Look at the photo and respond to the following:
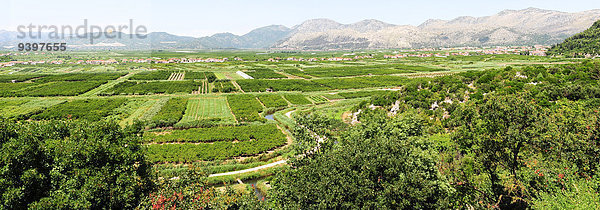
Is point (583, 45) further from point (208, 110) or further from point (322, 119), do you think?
point (208, 110)

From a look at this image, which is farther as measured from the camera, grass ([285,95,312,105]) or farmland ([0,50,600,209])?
grass ([285,95,312,105])

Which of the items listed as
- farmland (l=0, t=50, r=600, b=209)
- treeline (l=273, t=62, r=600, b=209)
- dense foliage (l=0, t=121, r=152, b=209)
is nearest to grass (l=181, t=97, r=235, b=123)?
farmland (l=0, t=50, r=600, b=209)

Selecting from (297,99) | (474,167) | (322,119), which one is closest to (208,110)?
(297,99)

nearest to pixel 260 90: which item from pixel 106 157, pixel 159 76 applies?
pixel 159 76

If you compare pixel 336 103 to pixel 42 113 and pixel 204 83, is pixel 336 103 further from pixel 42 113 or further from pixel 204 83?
pixel 42 113

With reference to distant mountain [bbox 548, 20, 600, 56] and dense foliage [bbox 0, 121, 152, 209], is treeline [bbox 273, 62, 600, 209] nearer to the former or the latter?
dense foliage [bbox 0, 121, 152, 209]

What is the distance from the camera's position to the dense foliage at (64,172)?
14.5m

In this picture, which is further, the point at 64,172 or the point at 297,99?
the point at 297,99

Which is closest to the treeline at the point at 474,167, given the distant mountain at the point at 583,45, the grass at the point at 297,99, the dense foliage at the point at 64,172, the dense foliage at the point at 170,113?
the dense foliage at the point at 64,172

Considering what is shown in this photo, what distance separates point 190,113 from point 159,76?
7519cm

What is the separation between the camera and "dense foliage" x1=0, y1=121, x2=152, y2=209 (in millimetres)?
14508

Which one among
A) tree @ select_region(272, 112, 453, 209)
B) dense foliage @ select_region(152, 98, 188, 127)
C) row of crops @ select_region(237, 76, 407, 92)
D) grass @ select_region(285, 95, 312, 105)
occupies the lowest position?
dense foliage @ select_region(152, 98, 188, 127)

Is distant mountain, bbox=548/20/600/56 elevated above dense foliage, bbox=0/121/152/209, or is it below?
above

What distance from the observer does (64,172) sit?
16266 millimetres
